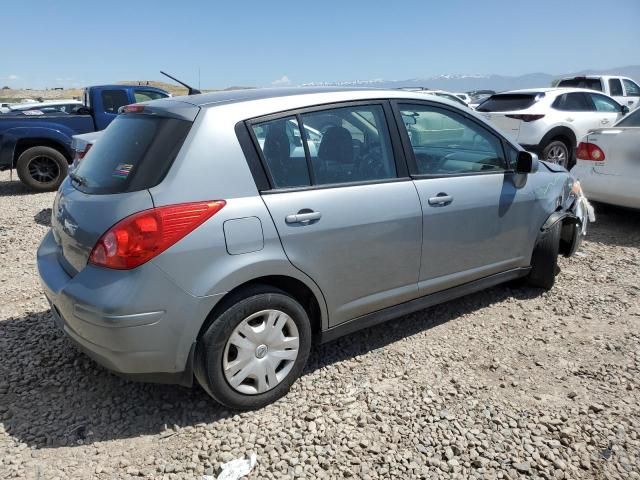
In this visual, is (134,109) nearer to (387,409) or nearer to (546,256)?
(387,409)

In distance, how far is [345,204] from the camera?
2729 millimetres

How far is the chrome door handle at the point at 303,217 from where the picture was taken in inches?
99.0

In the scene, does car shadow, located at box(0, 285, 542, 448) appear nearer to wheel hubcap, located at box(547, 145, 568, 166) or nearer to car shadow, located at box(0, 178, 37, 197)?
car shadow, located at box(0, 178, 37, 197)

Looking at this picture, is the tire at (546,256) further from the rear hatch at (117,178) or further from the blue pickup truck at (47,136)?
the blue pickup truck at (47,136)

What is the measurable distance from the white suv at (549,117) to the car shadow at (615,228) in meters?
2.24

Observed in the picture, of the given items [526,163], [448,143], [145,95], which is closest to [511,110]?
[526,163]

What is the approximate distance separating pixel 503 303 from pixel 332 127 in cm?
216

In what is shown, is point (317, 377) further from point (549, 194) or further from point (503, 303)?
point (549, 194)

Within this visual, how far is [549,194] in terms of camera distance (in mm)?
3879

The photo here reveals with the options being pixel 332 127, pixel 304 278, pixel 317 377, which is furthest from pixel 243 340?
pixel 332 127

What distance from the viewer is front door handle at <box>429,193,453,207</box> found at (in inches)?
122

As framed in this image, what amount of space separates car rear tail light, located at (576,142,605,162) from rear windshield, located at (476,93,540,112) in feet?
10.7

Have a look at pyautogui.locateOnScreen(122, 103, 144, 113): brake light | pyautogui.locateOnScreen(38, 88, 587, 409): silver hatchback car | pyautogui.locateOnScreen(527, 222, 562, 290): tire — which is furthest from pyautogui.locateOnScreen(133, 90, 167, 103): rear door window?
pyautogui.locateOnScreen(527, 222, 562, 290): tire

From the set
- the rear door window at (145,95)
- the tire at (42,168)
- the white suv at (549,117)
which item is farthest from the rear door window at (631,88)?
the tire at (42,168)
